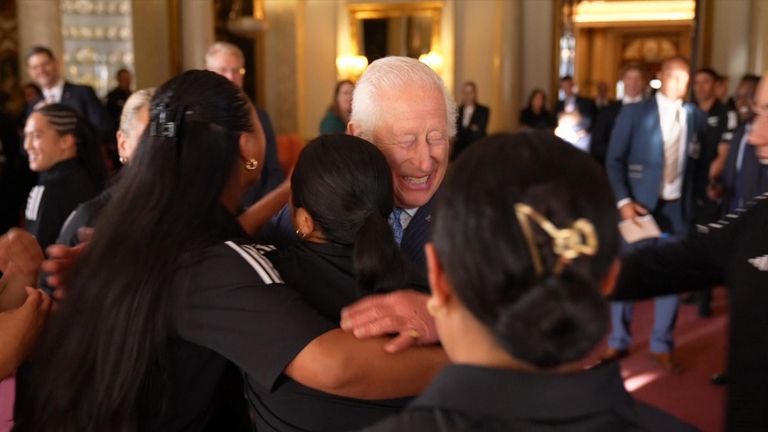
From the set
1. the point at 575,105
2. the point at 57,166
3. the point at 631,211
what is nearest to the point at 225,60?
the point at 57,166

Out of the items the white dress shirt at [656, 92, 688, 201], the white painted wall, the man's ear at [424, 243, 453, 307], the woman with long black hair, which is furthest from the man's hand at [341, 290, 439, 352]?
the white painted wall

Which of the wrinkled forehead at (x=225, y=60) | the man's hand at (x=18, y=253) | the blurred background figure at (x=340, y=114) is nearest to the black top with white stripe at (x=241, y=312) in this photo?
the man's hand at (x=18, y=253)

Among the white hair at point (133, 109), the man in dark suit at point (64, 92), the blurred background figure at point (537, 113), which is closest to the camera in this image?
the white hair at point (133, 109)

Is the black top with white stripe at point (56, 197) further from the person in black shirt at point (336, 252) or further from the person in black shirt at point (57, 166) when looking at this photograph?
the person in black shirt at point (336, 252)

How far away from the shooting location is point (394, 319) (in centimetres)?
130

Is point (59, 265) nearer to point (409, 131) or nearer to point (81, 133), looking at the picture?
point (409, 131)

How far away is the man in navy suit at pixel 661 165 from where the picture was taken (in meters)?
4.66

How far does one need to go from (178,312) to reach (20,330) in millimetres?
420

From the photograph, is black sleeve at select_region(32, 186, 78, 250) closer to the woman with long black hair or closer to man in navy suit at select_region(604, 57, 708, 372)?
the woman with long black hair

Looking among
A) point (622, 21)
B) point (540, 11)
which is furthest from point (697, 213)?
point (622, 21)

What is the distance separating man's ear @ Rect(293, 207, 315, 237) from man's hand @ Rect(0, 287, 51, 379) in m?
0.53

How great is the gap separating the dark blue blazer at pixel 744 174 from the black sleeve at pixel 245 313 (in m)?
3.23

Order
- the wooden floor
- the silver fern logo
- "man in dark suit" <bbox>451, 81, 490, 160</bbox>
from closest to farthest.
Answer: the silver fern logo → the wooden floor → "man in dark suit" <bbox>451, 81, 490, 160</bbox>

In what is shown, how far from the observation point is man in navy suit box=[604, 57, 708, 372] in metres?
4.66
